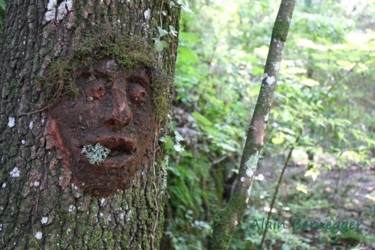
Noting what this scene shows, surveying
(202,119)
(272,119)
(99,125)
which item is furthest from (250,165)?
(272,119)

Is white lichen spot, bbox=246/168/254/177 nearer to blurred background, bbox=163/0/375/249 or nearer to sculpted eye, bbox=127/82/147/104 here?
sculpted eye, bbox=127/82/147/104

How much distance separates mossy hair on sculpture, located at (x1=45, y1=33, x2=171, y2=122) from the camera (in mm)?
1787

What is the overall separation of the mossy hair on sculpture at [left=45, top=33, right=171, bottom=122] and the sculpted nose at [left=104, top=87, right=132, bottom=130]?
149mm

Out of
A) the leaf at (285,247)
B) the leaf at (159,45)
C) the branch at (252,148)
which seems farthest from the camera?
the leaf at (285,247)

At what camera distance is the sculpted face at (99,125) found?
70.2 inches

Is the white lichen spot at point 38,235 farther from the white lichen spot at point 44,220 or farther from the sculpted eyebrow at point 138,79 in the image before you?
the sculpted eyebrow at point 138,79

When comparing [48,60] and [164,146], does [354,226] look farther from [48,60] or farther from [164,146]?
[48,60]

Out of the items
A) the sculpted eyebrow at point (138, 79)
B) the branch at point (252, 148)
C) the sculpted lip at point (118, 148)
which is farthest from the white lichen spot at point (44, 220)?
the branch at point (252, 148)

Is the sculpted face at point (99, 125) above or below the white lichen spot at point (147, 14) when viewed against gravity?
below

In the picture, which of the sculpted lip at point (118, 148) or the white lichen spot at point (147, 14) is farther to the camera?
the white lichen spot at point (147, 14)

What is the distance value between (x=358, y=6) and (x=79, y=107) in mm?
7434

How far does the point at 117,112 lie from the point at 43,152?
390mm

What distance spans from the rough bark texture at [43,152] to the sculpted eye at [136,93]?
277 millimetres

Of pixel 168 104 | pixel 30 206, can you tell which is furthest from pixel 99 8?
pixel 30 206
